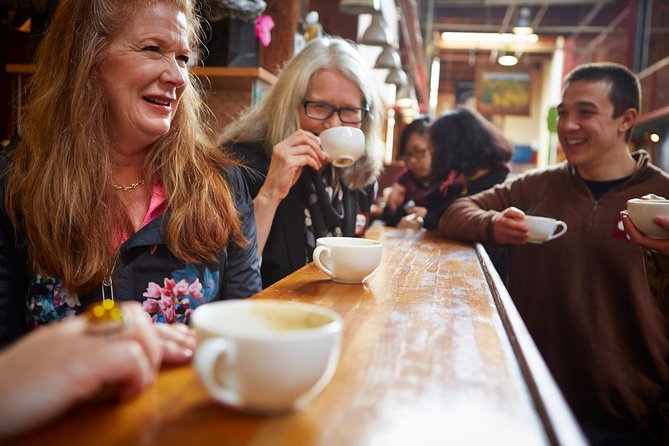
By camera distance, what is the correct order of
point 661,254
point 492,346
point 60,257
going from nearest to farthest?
point 492,346 → point 60,257 → point 661,254

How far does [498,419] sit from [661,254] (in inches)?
53.8

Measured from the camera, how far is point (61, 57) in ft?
4.70

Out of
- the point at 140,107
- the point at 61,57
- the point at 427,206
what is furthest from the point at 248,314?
Result: the point at 427,206

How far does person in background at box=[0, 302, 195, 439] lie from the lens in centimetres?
53

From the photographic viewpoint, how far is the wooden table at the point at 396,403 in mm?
577

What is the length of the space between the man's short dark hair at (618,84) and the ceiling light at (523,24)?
9740mm

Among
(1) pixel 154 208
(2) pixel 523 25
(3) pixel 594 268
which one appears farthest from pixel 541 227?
(2) pixel 523 25

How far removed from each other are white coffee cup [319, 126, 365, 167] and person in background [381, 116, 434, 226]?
2221 millimetres

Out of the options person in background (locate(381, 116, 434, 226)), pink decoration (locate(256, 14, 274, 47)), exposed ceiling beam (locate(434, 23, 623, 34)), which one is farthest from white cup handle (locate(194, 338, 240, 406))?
exposed ceiling beam (locate(434, 23, 623, 34))

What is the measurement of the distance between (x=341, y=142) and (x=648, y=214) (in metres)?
0.93

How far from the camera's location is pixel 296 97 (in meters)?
2.22

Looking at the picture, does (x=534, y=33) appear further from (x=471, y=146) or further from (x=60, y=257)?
(x=60, y=257)

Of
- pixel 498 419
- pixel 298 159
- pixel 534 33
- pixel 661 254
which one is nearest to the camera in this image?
pixel 498 419

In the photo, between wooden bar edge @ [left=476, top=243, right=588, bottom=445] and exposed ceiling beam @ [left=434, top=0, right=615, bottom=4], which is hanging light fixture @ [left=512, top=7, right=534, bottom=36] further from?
wooden bar edge @ [left=476, top=243, right=588, bottom=445]
